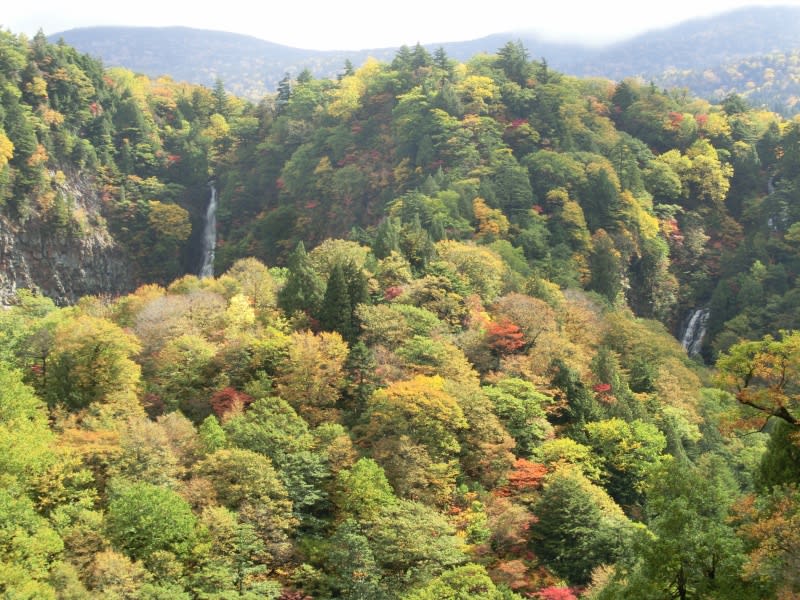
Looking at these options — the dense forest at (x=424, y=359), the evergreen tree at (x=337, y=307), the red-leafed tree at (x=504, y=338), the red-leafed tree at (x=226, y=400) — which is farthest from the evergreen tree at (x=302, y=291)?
the red-leafed tree at (x=504, y=338)

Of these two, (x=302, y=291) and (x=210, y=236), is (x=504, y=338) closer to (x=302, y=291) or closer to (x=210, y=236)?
(x=302, y=291)

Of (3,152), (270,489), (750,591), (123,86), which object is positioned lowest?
(270,489)

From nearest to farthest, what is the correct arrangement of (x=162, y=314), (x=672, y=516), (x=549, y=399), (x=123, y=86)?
(x=672, y=516) → (x=549, y=399) → (x=162, y=314) → (x=123, y=86)

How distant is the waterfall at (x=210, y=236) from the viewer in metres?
104

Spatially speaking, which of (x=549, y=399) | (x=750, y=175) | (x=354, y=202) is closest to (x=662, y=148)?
(x=750, y=175)

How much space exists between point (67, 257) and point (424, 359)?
66.5 metres

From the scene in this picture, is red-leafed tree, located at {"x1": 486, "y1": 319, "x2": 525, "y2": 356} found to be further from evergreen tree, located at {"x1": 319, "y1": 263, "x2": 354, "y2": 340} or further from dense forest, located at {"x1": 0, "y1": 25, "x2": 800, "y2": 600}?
evergreen tree, located at {"x1": 319, "y1": 263, "x2": 354, "y2": 340}

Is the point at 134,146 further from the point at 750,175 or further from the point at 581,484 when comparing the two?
the point at 581,484

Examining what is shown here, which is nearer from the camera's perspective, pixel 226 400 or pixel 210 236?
pixel 226 400

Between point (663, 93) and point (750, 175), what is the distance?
19.7 metres

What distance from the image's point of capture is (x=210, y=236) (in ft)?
357

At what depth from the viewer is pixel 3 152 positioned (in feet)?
283

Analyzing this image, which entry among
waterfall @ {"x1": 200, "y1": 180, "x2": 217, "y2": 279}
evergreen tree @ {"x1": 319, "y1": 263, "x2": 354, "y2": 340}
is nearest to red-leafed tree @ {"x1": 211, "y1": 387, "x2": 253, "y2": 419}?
evergreen tree @ {"x1": 319, "y1": 263, "x2": 354, "y2": 340}

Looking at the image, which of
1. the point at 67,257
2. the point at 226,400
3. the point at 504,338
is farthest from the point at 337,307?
the point at 67,257
